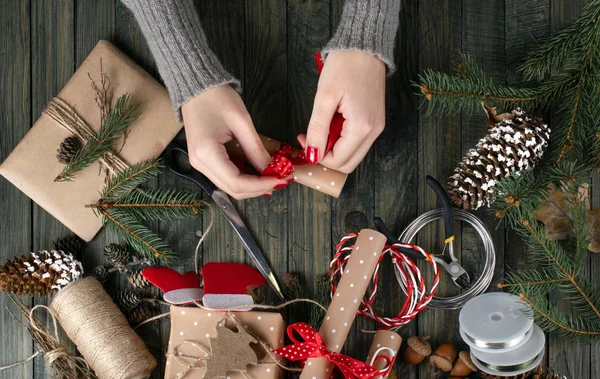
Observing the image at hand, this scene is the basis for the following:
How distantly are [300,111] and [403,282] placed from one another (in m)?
0.50

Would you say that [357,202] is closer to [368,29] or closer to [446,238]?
[446,238]

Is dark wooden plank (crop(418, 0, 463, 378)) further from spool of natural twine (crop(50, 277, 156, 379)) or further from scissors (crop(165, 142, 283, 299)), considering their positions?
spool of natural twine (crop(50, 277, 156, 379))

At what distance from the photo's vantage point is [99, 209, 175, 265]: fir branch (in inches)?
54.4

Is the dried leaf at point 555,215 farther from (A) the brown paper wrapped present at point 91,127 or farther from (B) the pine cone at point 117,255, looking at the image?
(B) the pine cone at point 117,255

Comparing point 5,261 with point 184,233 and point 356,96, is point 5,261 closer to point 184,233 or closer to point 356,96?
point 184,233

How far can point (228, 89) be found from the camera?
1.23 metres

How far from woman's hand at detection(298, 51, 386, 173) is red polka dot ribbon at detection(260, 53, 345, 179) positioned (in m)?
0.03

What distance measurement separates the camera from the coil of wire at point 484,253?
1.38m

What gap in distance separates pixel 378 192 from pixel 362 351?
0.40 meters

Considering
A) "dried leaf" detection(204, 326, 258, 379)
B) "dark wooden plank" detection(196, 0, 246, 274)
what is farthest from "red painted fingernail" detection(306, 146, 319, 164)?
"dried leaf" detection(204, 326, 258, 379)

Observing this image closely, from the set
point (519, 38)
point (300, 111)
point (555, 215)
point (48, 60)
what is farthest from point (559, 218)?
Answer: point (48, 60)

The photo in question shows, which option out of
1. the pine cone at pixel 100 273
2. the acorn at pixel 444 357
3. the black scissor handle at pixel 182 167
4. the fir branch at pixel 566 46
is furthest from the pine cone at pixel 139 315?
the fir branch at pixel 566 46

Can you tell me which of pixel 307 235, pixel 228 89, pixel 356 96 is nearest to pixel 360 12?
pixel 356 96

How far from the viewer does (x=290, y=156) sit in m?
1.34
